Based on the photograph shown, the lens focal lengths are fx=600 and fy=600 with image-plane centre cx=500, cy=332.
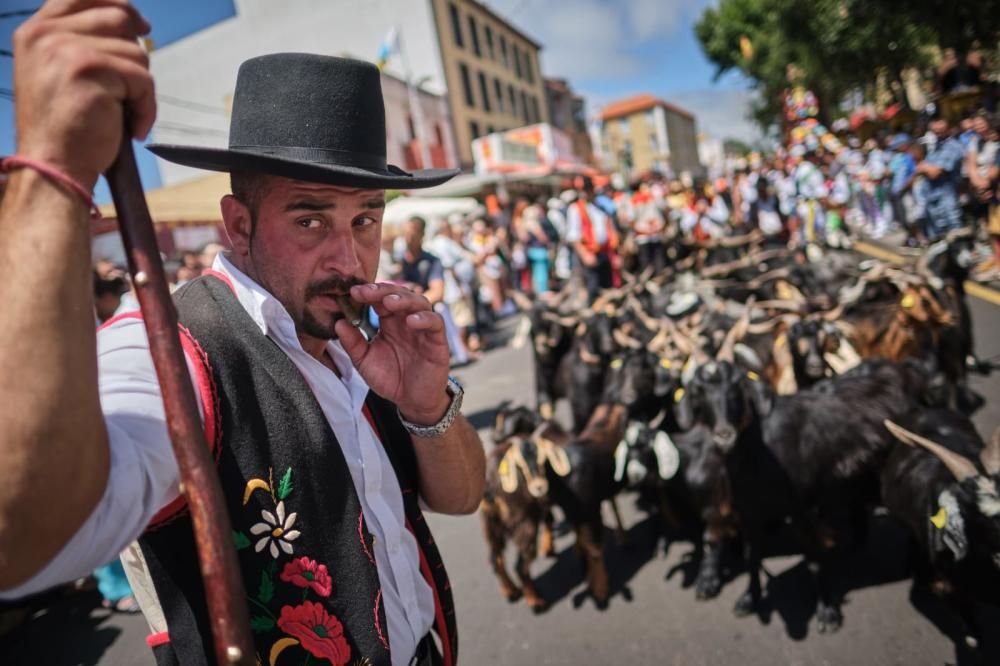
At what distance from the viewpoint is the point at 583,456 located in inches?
162

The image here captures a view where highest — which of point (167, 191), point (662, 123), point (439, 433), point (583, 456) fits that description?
point (662, 123)

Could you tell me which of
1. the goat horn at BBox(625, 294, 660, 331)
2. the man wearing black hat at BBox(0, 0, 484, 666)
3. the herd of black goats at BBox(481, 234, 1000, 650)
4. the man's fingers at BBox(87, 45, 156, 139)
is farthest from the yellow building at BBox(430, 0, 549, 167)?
the man's fingers at BBox(87, 45, 156, 139)

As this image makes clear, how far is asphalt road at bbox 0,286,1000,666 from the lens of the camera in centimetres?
321

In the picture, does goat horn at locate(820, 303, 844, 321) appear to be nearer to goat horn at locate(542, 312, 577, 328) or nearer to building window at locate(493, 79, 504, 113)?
goat horn at locate(542, 312, 577, 328)

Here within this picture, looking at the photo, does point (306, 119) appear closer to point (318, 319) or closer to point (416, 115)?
point (318, 319)

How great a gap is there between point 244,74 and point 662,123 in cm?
8949

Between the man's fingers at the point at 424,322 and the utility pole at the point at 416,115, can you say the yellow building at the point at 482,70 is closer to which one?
the utility pole at the point at 416,115

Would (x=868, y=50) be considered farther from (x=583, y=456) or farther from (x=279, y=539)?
(x=279, y=539)

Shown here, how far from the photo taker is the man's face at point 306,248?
1.44 metres

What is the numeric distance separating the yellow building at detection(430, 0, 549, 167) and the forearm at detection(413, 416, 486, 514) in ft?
109

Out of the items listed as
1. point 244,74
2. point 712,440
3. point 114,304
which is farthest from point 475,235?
point 244,74

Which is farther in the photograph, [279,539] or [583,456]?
[583,456]

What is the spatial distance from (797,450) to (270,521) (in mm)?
3422

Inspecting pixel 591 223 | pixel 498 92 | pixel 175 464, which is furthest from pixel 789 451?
pixel 498 92
